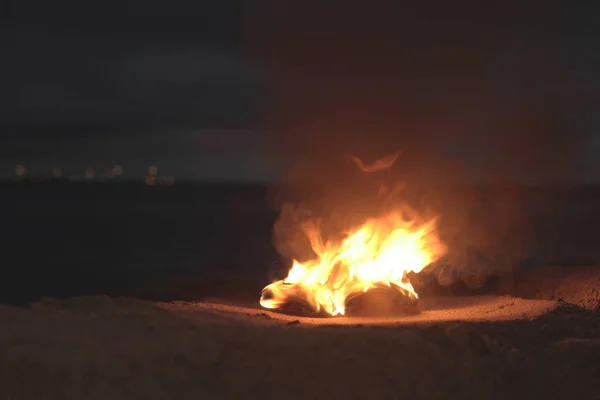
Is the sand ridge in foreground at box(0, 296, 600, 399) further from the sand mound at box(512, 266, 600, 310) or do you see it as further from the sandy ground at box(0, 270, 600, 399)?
the sand mound at box(512, 266, 600, 310)

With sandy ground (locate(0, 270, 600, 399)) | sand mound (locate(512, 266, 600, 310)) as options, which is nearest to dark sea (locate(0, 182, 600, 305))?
sand mound (locate(512, 266, 600, 310))

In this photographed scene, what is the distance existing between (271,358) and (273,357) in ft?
0.10

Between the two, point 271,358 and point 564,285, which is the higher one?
point 564,285

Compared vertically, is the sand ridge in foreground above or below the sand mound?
below

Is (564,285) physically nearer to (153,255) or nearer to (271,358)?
(271,358)

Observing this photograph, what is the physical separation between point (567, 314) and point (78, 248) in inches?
1282

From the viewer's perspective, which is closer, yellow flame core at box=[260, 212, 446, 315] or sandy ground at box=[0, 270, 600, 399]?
sandy ground at box=[0, 270, 600, 399]

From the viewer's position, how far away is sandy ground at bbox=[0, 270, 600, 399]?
6000 millimetres

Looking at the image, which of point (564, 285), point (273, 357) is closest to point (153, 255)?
point (564, 285)

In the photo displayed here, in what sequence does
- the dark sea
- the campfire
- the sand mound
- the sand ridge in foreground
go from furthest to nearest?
the dark sea, the sand mound, the campfire, the sand ridge in foreground

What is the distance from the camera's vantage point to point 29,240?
135ft

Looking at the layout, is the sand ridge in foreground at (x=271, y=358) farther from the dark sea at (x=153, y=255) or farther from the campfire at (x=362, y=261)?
the dark sea at (x=153, y=255)

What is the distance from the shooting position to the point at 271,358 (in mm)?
6648

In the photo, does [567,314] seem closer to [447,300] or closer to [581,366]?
[581,366]
